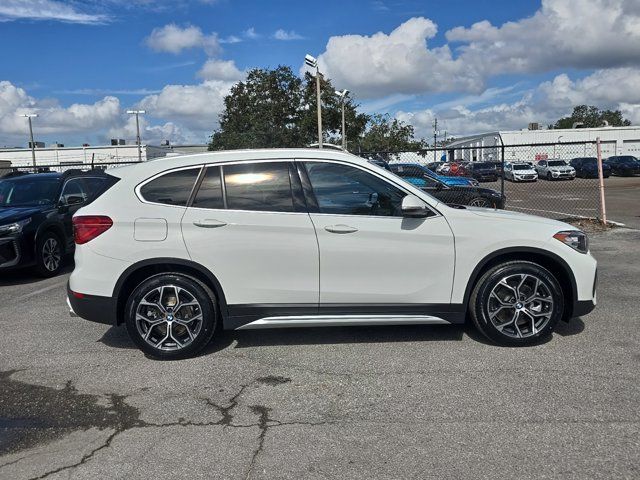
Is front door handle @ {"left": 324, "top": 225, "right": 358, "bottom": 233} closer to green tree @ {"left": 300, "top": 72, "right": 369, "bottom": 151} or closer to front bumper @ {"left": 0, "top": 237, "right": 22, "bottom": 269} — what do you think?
front bumper @ {"left": 0, "top": 237, "right": 22, "bottom": 269}

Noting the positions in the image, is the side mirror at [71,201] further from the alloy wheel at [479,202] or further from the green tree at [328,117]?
the green tree at [328,117]

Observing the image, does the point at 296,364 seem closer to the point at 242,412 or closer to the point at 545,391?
the point at 242,412

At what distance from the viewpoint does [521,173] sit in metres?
37.0

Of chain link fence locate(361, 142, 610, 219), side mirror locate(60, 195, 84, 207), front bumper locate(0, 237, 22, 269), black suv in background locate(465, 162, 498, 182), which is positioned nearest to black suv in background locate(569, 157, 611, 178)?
chain link fence locate(361, 142, 610, 219)

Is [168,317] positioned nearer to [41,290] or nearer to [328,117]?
[41,290]

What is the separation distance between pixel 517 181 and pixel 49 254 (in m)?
32.4

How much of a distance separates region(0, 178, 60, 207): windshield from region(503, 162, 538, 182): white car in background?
31839 mm

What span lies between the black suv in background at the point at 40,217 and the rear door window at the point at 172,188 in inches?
166

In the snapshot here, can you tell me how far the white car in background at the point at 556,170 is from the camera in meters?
37.6

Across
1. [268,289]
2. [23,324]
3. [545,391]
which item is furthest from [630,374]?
[23,324]

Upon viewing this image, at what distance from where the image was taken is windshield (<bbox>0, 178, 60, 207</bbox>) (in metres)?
8.90

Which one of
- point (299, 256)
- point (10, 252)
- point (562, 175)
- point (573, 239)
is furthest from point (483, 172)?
point (299, 256)

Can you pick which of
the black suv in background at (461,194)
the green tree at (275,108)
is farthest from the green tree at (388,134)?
the black suv in background at (461,194)

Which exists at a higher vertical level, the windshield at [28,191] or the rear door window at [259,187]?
the windshield at [28,191]
